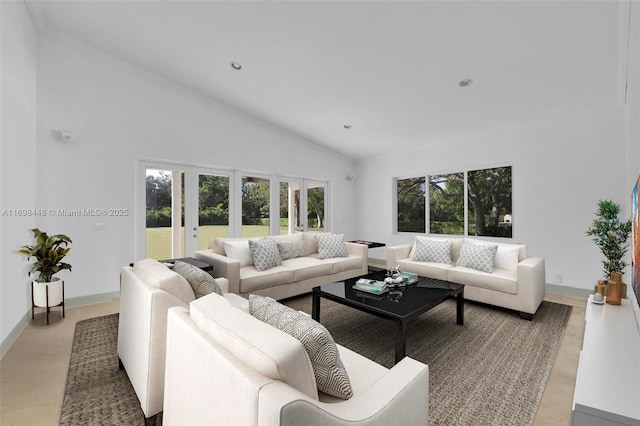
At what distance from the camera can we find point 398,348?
86.9 inches

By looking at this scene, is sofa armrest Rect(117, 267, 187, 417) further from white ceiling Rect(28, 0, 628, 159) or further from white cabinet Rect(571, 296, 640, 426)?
white ceiling Rect(28, 0, 628, 159)

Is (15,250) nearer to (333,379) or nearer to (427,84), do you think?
(333,379)

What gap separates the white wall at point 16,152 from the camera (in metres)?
2.55

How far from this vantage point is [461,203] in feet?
17.7

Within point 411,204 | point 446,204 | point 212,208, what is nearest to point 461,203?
point 446,204

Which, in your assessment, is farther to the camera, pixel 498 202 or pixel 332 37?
pixel 498 202

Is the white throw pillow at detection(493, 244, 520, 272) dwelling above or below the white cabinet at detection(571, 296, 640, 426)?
above

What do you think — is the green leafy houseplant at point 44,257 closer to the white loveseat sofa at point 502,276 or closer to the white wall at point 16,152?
the white wall at point 16,152

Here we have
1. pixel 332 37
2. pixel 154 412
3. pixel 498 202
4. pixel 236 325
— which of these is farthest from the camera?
pixel 498 202

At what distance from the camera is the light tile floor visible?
174 cm

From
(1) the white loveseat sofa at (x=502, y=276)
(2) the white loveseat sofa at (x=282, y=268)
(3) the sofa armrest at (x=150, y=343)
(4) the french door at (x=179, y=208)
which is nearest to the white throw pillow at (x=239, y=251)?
(2) the white loveseat sofa at (x=282, y=268)

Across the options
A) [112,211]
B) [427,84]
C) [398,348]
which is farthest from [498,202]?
[112,211]

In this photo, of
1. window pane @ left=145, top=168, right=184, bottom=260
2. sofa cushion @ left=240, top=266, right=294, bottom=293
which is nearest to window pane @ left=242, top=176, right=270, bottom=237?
window pane @ left=145, top=168, right=184, bottom=260

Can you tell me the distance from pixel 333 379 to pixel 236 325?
0.42 metres
